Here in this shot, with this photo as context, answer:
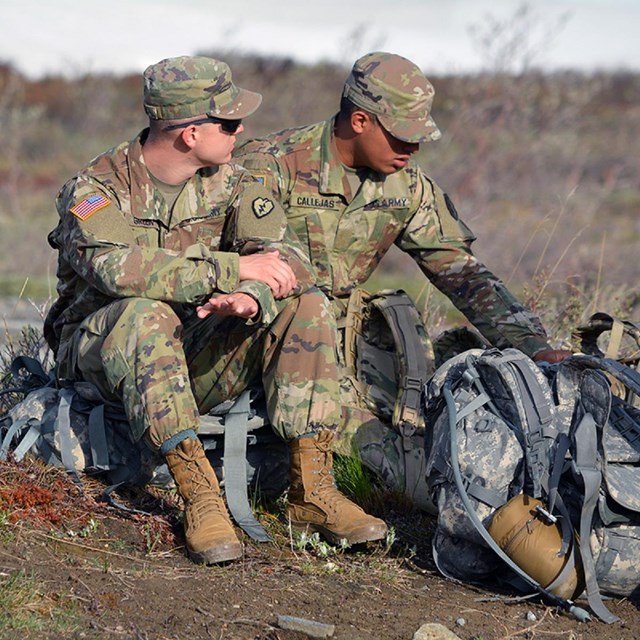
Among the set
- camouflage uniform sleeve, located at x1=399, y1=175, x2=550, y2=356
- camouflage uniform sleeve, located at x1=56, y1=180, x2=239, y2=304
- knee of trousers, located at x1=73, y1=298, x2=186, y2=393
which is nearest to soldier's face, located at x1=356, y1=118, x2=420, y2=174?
camouflage uniform sleeve, located at x1=399, y1=175, x2=550, y2=356

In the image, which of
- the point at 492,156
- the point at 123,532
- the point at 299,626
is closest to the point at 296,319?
the point at 123,532

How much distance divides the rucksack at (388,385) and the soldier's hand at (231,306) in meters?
0.87

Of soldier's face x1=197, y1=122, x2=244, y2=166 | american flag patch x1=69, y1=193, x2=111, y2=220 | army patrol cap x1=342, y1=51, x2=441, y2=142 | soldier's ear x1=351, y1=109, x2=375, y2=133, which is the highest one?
army patrol cap x1=342, y1=51, x2=441, y2=142

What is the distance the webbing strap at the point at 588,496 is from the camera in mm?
3508

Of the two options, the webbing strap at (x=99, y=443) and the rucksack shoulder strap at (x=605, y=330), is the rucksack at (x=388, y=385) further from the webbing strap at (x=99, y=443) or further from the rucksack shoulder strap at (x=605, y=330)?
the webbing strap at (x=99, y=443)

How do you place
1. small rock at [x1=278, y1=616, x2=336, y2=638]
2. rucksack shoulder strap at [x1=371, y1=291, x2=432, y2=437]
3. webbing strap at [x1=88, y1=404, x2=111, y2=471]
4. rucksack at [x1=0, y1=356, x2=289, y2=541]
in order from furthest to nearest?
rucksack shoulder strap at [x1=371, y1=291, x2=432, y2=437] < webbing strap at [x1=88, y1=404, x2=111, y2=471] < rucksack at [x1=0, y1=356, x2=289, y2=541] < small rock at [x1=278, y1=616, x2=336, y2=638]

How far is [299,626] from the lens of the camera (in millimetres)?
3338

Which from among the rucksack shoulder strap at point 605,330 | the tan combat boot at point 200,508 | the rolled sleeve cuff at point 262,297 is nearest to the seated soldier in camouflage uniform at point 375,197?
the rucksack shoulder strap at point 605,330

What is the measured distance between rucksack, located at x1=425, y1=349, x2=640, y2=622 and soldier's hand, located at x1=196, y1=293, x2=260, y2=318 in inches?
29.8

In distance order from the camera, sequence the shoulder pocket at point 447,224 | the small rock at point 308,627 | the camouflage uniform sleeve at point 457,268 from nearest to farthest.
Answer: the small rock at point 308,627 → the camouflage uniform sleeve at point 457,268 → the shoulder pocket at point 447,224

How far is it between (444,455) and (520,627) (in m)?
0.62

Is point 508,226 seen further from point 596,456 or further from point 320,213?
point 596,456

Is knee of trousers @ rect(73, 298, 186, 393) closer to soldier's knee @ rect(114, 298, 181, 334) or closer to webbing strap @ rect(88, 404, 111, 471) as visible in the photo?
soldier's knee @ rect(114, 298, 181, 334)

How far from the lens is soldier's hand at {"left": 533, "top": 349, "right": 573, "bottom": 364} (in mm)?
4582
